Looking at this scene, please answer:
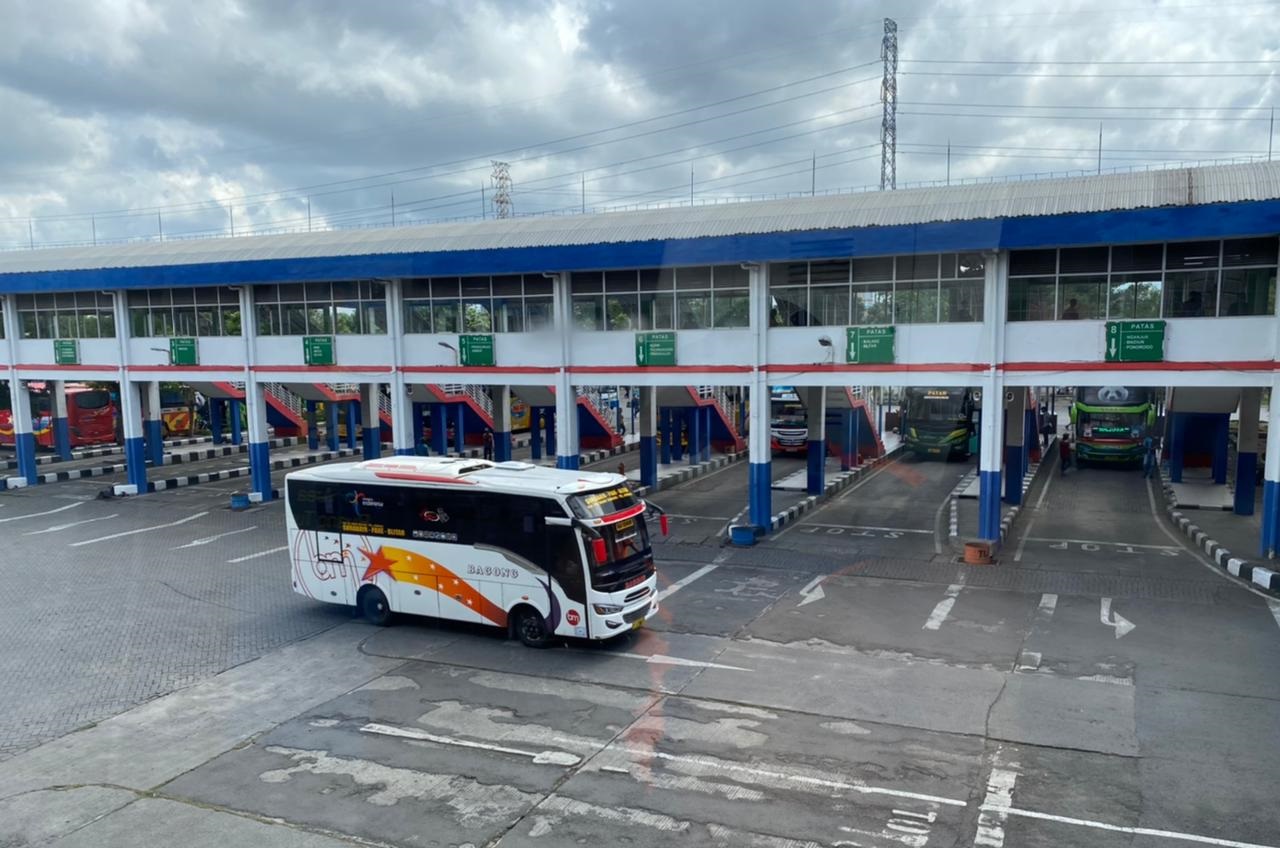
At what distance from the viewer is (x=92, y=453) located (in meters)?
35.3

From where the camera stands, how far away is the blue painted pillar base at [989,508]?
57.3 ft

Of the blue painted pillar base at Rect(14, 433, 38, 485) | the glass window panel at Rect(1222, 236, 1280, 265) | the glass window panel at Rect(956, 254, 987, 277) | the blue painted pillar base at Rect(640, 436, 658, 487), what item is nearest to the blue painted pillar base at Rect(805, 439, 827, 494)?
the blue painted pillar base at Rect(640, 436, 658, 487)

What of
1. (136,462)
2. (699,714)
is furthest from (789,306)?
(136,462)

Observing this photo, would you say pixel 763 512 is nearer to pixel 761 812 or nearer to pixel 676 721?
pixel 676 721

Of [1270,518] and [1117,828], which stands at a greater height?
[1270,518]

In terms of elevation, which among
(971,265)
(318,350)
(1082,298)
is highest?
(971,265)

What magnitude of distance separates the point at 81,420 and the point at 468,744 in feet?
114

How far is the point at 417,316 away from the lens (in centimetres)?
2281

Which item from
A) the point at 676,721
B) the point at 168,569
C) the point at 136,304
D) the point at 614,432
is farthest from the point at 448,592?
the point at 614,432

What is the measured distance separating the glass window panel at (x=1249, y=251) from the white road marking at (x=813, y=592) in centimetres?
929

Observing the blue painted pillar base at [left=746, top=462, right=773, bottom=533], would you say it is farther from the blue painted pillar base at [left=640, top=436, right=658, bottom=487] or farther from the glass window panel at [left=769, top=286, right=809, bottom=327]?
the blue painted pillar base at [left=640, top=436, right=658, bottom=487]

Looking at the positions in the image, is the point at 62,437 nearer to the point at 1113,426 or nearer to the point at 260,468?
the point at 260,468

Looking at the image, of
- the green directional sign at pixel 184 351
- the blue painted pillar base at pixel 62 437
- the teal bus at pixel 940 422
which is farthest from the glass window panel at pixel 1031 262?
the blue painted pillar base at pixel 62 437

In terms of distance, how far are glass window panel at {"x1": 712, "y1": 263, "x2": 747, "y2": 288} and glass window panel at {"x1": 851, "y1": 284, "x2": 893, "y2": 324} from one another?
2379 millimetres
